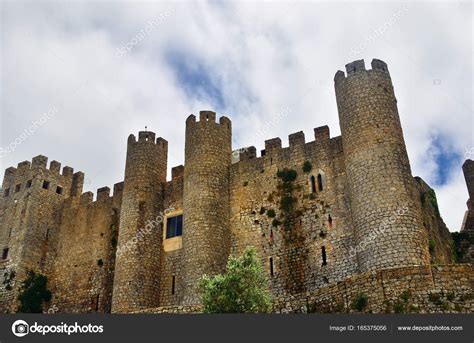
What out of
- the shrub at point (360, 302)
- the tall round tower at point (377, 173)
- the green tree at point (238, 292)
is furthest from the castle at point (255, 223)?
the green tree at point (238, 292)

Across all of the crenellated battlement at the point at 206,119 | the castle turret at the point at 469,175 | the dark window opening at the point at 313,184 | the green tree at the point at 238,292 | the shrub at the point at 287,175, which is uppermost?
the crenellated battlement at the point at 206,119

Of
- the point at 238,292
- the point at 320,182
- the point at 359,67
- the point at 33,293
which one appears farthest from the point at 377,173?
the point at 33,293

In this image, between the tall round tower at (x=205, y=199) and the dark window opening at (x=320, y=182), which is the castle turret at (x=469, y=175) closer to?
the dark window opening at (x=320, y=182)

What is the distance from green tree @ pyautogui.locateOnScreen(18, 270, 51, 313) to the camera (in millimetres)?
31031

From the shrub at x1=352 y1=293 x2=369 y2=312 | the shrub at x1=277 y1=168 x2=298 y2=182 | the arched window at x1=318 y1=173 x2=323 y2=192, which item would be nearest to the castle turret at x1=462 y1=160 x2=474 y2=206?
the arched window at x1=318 y1=173 x2=323 y2=192

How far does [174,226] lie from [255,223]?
4.84 metres

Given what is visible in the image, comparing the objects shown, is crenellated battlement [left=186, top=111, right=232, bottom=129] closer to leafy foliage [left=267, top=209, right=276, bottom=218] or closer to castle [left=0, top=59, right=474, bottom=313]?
castle [left=0, top=59, right=474, bottom=313]

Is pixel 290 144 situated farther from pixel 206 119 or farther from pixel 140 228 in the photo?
pixel 140 228

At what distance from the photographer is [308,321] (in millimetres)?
12320

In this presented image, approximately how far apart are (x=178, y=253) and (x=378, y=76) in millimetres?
12822

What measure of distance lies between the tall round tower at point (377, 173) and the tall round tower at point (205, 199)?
259 inches

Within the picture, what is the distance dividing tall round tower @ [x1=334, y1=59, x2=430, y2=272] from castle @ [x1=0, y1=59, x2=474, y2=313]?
0.16 ft

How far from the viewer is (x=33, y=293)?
31.6 metres

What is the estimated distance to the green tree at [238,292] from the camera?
1766 centimetres
